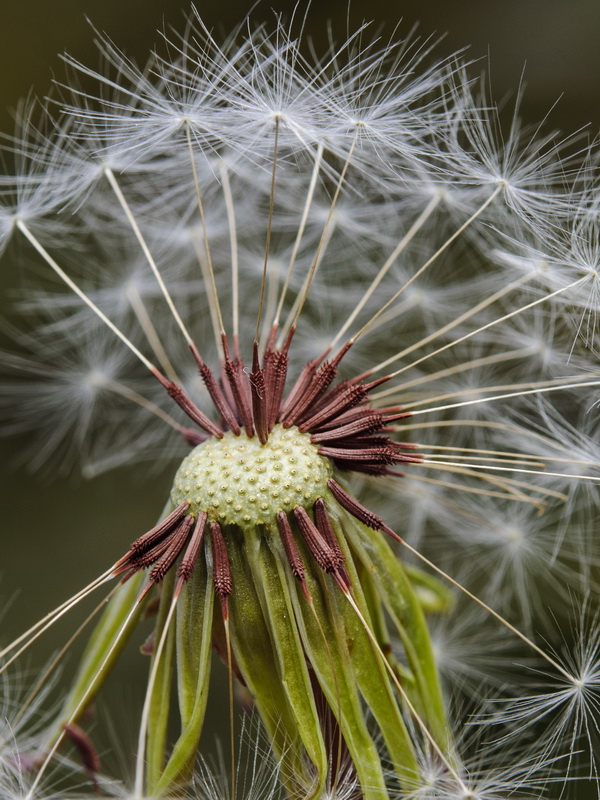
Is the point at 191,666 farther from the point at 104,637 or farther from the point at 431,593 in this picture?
the point at 431,593

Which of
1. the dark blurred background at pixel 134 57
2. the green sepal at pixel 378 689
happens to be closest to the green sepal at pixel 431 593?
the green sepal at pixel 378 689

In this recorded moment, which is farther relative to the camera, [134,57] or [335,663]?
[134,57]

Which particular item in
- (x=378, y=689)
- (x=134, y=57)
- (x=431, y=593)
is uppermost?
(x=134, y=57)

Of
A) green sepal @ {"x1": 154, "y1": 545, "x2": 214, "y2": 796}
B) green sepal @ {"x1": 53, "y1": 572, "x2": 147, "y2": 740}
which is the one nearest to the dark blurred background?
green sepal @ {"x1": 53, "y1": 572, "x2": 147, "y2": 740}

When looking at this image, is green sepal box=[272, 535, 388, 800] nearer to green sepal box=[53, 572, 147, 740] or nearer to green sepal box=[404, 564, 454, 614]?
green sepal box=[53, 572, 147, 740]

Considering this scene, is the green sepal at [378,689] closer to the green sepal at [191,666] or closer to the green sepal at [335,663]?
the green sepal at [335,663]

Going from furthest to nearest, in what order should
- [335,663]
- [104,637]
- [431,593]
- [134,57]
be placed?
[134,57]
[431,593]
[104,637]
[335,663]

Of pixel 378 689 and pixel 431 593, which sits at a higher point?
pixel 431 593

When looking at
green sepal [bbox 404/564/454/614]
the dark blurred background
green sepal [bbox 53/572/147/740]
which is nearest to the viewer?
green sepal [bbox 53/572/147/740]

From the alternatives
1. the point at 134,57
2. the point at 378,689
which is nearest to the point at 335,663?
the point at 378,689
